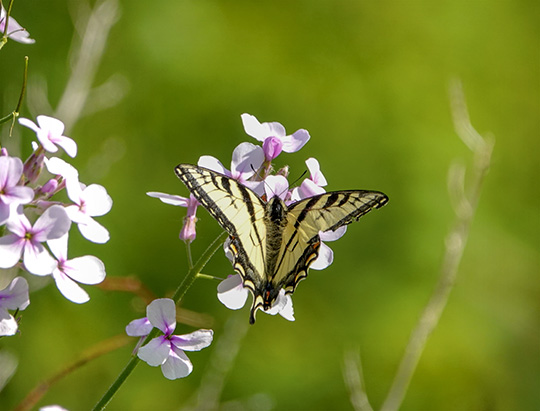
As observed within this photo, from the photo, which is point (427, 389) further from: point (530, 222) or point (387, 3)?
point (387, 3)

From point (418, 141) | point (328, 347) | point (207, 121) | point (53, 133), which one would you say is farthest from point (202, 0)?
point (53, 133)

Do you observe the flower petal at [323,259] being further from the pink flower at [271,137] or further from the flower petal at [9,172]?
the flower petal at [9,172]

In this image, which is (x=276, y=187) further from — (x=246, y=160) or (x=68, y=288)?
(x=68, y=288)

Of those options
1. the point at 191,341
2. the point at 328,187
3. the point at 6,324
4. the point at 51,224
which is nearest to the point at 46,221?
the point at 51,224

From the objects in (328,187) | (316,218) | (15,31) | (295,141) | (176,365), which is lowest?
(328,187)

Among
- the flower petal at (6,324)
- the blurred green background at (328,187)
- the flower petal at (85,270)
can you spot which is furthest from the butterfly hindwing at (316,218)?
the blurred green background at (328,187)

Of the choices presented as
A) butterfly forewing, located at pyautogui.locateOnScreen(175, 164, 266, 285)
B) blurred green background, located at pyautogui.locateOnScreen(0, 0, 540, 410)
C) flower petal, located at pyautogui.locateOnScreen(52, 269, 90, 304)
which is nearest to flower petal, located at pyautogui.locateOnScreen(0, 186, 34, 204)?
flower petal, located at pyautogui.locateOnScreen(52, 269, 90, 304)
